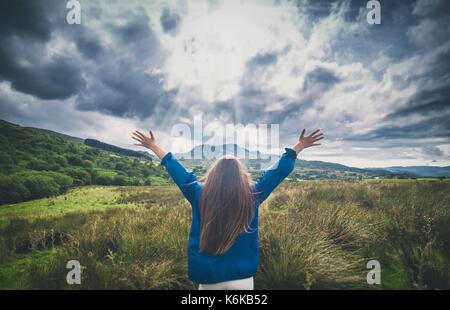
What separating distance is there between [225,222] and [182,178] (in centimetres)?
81

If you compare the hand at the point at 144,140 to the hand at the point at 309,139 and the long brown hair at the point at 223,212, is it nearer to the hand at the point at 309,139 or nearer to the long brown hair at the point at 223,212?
the long brown hair at the point at 223,212

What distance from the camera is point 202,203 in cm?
196

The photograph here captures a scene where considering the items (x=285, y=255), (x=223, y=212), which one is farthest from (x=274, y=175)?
(x=285, y=255)

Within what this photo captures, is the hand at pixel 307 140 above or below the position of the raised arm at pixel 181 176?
above

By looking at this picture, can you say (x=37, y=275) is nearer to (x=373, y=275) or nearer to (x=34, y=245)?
(x=34, y=245)

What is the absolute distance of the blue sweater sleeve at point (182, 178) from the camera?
2.07 m

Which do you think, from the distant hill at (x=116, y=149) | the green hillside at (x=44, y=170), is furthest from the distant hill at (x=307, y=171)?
the distant hill at (x=116, y=149)

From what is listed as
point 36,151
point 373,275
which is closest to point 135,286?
point 373,275

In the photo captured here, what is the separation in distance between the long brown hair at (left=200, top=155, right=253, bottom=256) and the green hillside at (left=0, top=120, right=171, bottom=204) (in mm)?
19925

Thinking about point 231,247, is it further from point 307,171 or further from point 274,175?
point 307,171

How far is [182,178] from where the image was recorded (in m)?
2.08
